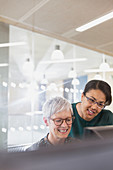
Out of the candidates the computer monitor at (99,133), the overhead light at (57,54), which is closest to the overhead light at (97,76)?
the overhead light at (57,54)

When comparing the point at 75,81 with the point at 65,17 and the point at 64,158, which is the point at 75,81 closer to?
the point at 65,17

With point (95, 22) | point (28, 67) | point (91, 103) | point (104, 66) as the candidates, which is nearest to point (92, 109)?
point (91, 103)

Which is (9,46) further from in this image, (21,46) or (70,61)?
(70,61)

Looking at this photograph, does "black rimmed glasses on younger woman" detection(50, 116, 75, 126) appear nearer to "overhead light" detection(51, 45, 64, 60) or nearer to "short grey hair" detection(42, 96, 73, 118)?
"short grey hair" detection(42, 96, 73, 118)

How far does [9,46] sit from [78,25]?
485 millimetres

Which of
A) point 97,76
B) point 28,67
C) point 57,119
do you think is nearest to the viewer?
point 57,119

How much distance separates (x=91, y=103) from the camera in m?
1.20

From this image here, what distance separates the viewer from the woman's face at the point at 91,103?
1177mm

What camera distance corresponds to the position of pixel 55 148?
8 cm

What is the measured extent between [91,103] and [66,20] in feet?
1.87

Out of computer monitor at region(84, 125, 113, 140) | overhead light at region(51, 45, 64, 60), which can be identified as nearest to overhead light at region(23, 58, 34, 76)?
overhead light at region(51, 45, 64, 60)

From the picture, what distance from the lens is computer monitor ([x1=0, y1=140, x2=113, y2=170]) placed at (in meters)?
0.07

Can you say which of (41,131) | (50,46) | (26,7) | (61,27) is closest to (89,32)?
(61,27)

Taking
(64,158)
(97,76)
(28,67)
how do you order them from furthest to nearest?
1. (97,76)
2. (28,67)
3. (64,158)
